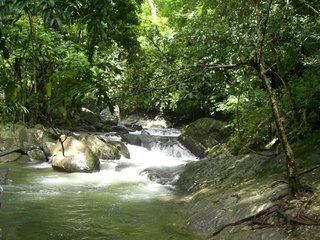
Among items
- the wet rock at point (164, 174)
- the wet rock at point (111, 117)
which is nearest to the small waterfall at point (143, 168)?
the wet rock at point (164, 174)

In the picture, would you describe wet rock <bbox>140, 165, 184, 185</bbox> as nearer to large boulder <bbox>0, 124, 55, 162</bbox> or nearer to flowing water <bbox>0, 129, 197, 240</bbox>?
flowing water <bbox>0, 129, 197, 240</bbox>

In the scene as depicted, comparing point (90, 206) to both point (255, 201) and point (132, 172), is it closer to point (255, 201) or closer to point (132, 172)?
point (255, 201)

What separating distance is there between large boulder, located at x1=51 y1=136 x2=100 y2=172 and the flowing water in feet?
0.95

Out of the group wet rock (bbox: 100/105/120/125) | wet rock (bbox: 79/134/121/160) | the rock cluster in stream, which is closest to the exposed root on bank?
the rock cluster in stream

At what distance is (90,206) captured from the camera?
7.58 m

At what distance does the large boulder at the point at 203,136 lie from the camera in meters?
15.3

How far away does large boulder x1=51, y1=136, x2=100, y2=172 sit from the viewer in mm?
11547

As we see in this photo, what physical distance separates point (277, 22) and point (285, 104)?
94.3 inches

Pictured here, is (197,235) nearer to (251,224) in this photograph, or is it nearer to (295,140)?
(251,224)

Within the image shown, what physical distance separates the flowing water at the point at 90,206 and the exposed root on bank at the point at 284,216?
3.70 feet

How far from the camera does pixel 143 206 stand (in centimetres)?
758

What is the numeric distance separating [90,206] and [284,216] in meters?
4.19

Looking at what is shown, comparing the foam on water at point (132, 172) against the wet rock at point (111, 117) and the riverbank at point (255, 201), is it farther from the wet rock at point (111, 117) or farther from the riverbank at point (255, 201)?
the wet rock at point (111, 117)

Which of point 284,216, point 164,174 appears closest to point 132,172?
point 164,174
